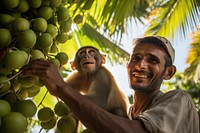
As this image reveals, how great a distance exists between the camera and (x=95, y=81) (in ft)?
7.98

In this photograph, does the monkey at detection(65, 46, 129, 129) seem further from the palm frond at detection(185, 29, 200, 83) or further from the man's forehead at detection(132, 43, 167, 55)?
the palm frond at detection(185, 29, 200, 83)

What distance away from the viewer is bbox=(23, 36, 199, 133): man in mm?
1346

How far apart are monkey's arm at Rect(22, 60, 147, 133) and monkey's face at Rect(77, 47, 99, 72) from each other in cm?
103

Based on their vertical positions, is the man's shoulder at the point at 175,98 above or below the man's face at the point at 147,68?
below

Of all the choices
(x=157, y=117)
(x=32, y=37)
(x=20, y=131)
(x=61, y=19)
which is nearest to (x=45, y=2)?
(x=61, y=19)

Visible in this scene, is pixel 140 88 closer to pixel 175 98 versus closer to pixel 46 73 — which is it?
pixel 175 98

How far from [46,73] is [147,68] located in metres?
0.66

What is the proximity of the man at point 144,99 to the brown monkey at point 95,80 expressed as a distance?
1.40ft

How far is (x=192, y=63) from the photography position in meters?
5.53

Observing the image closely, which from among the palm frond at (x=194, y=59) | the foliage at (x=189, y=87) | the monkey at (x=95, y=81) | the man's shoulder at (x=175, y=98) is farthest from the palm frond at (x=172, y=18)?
the foliage at (x=189, y=87)

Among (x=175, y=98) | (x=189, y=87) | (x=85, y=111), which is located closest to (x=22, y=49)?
(x=85, y=111)

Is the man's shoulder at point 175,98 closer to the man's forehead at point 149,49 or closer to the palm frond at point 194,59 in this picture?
the man's forehead at point 149,49

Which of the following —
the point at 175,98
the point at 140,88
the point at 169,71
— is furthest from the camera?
the point at 169,71

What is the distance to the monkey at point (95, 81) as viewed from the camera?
2332 mm
